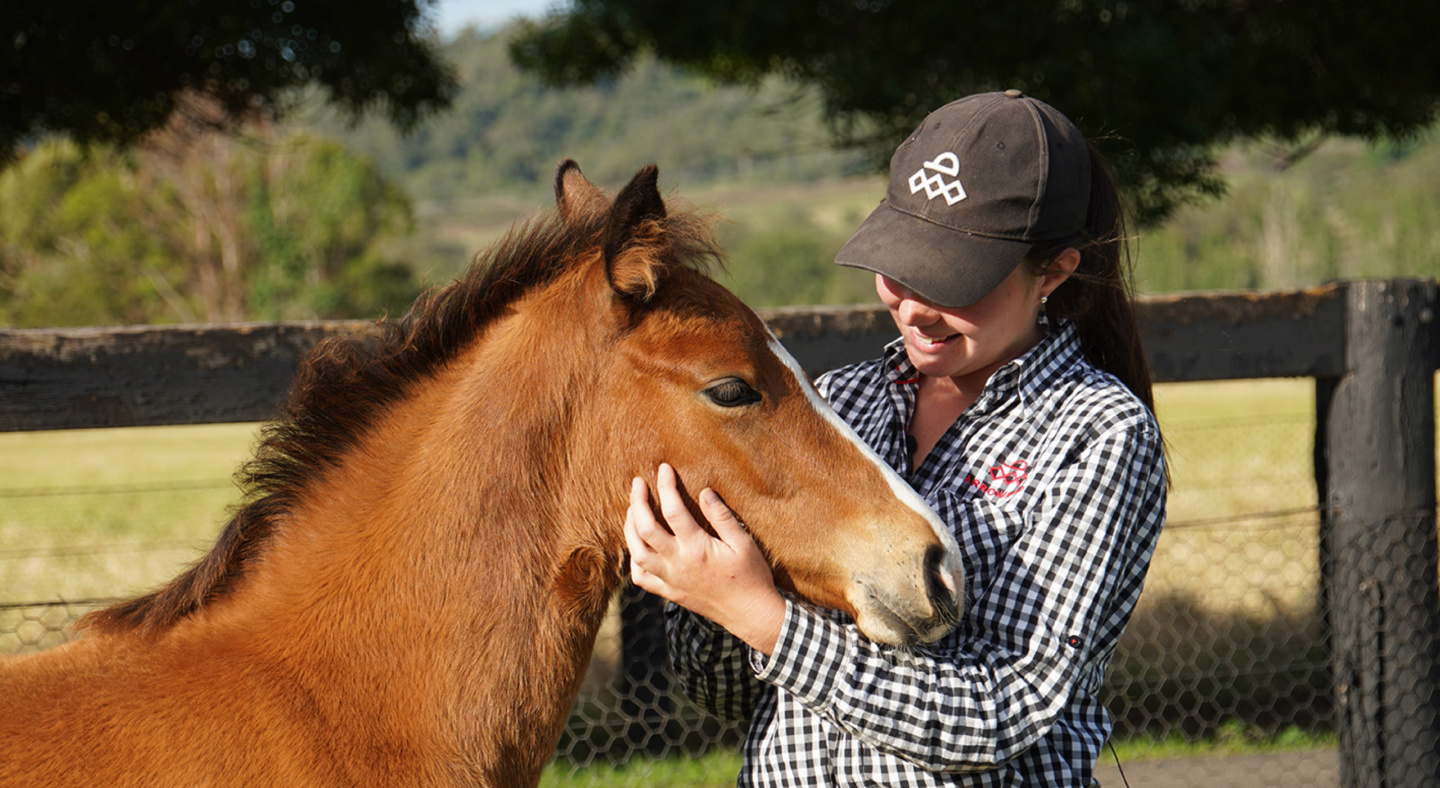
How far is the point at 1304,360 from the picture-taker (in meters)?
3.56

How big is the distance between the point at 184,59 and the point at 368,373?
3.56m

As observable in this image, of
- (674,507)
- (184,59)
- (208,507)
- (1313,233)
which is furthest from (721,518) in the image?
(1313,233)

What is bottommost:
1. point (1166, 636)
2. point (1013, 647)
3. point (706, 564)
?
point (1166, 636)

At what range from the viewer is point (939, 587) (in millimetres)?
1722

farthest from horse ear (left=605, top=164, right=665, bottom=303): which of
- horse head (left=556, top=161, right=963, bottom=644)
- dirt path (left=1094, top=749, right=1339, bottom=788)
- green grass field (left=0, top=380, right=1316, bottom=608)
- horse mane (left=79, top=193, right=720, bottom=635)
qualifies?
dirt path (left=1094, top=749, right=1339, bottom=788)

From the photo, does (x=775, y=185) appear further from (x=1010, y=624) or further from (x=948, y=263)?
(x=1010, y=624)

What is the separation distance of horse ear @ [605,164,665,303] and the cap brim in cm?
33

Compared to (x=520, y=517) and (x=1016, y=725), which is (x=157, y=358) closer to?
(x=520, y=517)

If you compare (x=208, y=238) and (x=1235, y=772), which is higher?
(x=1235, y=772)

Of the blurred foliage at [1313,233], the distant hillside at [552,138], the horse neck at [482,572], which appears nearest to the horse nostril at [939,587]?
the horse neck at [482,572]

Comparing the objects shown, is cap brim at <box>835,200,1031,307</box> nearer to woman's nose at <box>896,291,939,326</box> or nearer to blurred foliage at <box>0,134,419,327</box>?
woman's nose at <box>896,291,939,326</box>

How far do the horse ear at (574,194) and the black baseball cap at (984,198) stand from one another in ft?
1.72

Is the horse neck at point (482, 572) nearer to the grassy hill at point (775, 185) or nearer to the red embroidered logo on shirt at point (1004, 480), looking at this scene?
the grassy hill at point (775, 185)

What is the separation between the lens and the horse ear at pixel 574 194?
2072 mm
